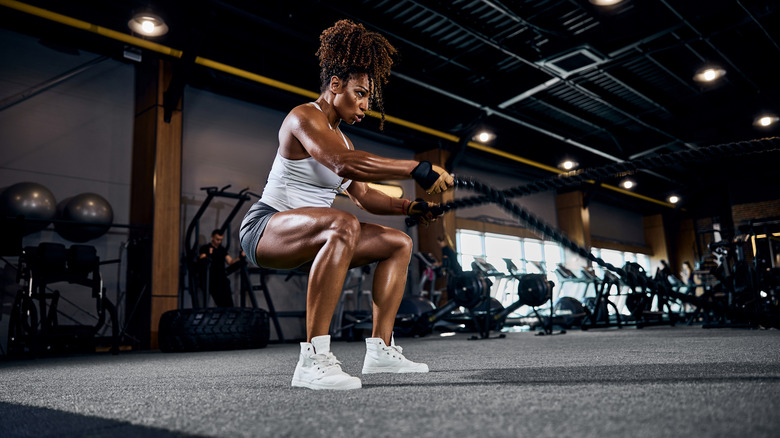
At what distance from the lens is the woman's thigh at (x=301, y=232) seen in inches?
72.0

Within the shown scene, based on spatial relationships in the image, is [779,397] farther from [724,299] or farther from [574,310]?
[574,310]

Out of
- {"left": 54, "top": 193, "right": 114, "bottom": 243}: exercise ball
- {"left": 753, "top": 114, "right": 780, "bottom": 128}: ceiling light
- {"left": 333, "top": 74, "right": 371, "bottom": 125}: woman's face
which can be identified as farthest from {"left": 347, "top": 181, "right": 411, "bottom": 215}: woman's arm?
{"left": 753, "top": 114, "right": 780, "bottom": 128}: ceiling light

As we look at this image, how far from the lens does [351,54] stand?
6.77ft

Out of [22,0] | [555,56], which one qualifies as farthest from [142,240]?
[555,56]

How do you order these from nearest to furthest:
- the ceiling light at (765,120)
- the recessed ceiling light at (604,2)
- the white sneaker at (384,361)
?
the white sneaker at (384,361) → the recessed ceiling light at (604,2) → the ceiling light at (765,120)

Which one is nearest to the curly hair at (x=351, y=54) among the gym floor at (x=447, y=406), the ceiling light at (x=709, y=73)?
the gym floor at (x=447, y=406)

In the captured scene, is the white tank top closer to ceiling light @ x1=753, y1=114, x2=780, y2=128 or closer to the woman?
the woman

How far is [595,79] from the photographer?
29.8 feet

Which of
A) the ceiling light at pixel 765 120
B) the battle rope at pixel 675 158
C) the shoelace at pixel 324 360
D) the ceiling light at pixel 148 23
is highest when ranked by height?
the ceiling light at pixel 765 120

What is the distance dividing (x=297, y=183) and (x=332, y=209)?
21cm

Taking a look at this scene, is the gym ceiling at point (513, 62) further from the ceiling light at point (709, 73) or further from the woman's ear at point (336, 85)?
the woman's ear at point (336, 85)

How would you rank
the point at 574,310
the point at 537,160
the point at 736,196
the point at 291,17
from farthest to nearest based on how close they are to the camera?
the point at 736,196, the point at 537,160, the point at 574,310, the point at 291,17

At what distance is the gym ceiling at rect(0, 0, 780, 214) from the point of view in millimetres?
6418

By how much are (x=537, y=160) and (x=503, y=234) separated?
1.93 meters
